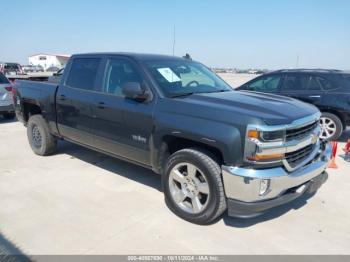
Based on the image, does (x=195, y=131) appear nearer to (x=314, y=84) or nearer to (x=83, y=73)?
(x=83, y=73)

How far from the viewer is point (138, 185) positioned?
491 centimetres

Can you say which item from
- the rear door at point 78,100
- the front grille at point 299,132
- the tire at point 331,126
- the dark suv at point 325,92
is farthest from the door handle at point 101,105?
the tire at point 331,126

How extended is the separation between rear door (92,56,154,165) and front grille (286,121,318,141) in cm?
158

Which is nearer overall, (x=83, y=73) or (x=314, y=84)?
(x=83, y=73)

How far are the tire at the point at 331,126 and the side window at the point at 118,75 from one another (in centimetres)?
502

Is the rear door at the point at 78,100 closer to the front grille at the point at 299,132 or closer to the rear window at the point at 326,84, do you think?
the front grille at the point at 299,132

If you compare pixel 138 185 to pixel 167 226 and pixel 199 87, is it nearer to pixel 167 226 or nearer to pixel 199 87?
pixel 167 226

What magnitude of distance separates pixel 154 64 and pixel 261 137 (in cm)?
191

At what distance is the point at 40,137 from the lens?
634 cm

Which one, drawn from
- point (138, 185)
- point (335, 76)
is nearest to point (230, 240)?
point (138, 185)

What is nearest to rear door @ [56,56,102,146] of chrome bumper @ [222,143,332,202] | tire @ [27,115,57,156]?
Answer: tire @ [27,115,57,156]

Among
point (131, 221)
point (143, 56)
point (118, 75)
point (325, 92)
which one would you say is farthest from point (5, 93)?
point (325, 92)

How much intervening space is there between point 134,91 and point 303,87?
527cm

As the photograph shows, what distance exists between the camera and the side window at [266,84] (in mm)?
8290
